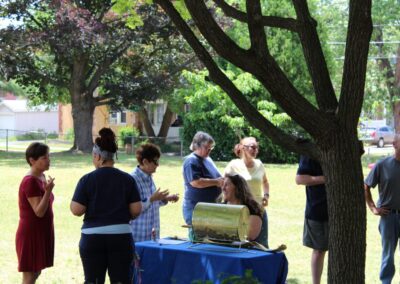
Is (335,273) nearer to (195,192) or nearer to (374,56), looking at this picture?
(195,192)

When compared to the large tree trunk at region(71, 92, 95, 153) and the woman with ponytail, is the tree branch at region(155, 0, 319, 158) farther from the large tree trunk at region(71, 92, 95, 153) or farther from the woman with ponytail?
the large tree trunk at region(71, 92, 95, 153)

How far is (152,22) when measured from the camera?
3194cm

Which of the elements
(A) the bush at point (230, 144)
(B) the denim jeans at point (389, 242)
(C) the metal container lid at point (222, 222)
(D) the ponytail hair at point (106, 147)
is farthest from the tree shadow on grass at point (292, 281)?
(A) the bush at point (230, 144)

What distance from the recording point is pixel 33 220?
591 cm

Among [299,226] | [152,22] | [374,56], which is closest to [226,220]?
[299,226]

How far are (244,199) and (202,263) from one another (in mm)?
990

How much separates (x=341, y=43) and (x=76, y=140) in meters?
19.5

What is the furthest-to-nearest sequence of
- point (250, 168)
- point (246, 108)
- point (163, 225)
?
point (163, 225) < point (250, 168) < point (246, 108)

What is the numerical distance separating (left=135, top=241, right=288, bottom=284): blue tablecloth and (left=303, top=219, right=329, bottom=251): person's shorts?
1.59 m

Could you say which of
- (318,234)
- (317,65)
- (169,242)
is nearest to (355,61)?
(317,65)

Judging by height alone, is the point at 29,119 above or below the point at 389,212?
above

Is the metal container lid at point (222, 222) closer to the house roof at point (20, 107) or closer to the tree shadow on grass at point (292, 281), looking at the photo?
the tree shadow on grass at point (292, 281)

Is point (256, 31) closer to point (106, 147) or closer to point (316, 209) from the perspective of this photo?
point (106, 147)

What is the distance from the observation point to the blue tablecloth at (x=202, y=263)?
16.6 ft
